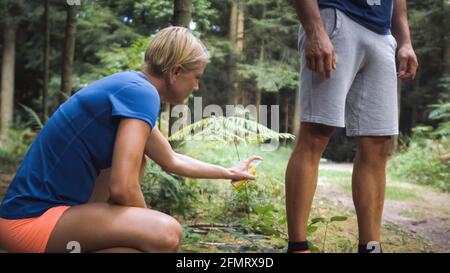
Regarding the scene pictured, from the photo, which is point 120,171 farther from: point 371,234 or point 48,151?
point 371,234

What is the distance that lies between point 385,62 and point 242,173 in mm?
871

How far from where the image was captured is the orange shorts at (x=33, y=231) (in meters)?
1.69

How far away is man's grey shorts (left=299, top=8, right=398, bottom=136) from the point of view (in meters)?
2.07

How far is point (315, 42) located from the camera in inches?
81.1

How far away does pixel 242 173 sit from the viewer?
6.99ft

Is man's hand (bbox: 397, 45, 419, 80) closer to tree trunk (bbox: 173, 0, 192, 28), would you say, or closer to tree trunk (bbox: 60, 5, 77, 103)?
tree trunk (bbox: 173, 0, 192, 28)

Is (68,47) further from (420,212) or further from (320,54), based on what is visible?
(320,54)

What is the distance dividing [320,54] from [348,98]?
34 centimetres

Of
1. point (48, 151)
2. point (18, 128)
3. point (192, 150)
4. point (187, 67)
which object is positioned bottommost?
point (18, 128)

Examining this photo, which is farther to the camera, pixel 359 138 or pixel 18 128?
pixel 18 128

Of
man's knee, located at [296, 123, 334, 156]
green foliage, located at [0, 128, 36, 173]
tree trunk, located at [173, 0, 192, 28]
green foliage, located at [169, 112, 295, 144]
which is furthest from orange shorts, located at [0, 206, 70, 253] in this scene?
green foliage, located at [0, 128, 36, 173]

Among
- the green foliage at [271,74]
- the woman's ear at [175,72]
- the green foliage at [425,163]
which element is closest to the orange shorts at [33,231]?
the woman's ear at [175,72]

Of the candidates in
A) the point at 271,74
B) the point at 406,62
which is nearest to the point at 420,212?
the point at 406,62
